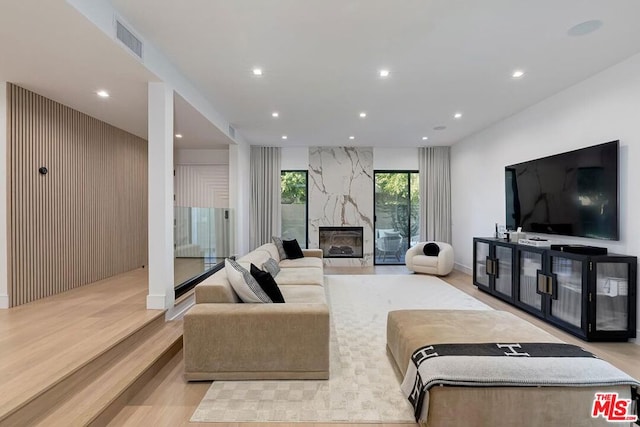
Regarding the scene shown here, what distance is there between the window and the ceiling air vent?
491 cm

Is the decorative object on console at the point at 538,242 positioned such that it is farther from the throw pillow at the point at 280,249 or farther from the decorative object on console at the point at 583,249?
the throw pillow at the point at 280,249

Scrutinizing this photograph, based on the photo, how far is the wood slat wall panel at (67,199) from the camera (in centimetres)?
346

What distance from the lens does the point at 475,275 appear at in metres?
5.30

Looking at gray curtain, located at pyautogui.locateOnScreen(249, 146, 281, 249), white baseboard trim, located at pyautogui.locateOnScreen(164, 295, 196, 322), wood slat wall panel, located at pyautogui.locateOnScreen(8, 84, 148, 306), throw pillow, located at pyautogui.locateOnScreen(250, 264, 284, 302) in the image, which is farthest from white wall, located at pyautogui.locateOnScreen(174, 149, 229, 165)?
throw pillow, located at pyautogui.locateOnScreen(250, 264, 284, 302)

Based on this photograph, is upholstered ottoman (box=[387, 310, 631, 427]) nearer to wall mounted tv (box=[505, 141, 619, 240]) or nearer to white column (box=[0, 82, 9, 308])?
wall mounted tv (box=[505, 141, 619, 240])

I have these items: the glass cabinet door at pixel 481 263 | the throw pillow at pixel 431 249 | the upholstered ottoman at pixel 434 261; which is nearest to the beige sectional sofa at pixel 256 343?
the glass cabinet door at pixel 481 263

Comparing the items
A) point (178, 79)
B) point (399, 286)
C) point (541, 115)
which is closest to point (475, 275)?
point (399, 286)

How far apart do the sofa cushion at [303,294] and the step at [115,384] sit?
1.06 meters

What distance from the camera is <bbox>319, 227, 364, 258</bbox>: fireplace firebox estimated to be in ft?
24.8

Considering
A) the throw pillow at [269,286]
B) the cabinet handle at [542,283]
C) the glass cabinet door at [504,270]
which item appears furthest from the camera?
the glass cabinet door at [504,270]

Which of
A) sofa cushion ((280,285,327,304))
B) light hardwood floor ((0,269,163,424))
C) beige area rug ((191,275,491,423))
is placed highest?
sofa cushion ((280,285,327,304))

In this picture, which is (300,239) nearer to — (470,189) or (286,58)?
(470,189)

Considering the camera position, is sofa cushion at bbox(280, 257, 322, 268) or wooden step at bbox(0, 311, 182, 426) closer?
wooden step at bbox(0, 311, 182, 426)

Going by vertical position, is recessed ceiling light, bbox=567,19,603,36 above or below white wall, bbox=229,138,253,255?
above
